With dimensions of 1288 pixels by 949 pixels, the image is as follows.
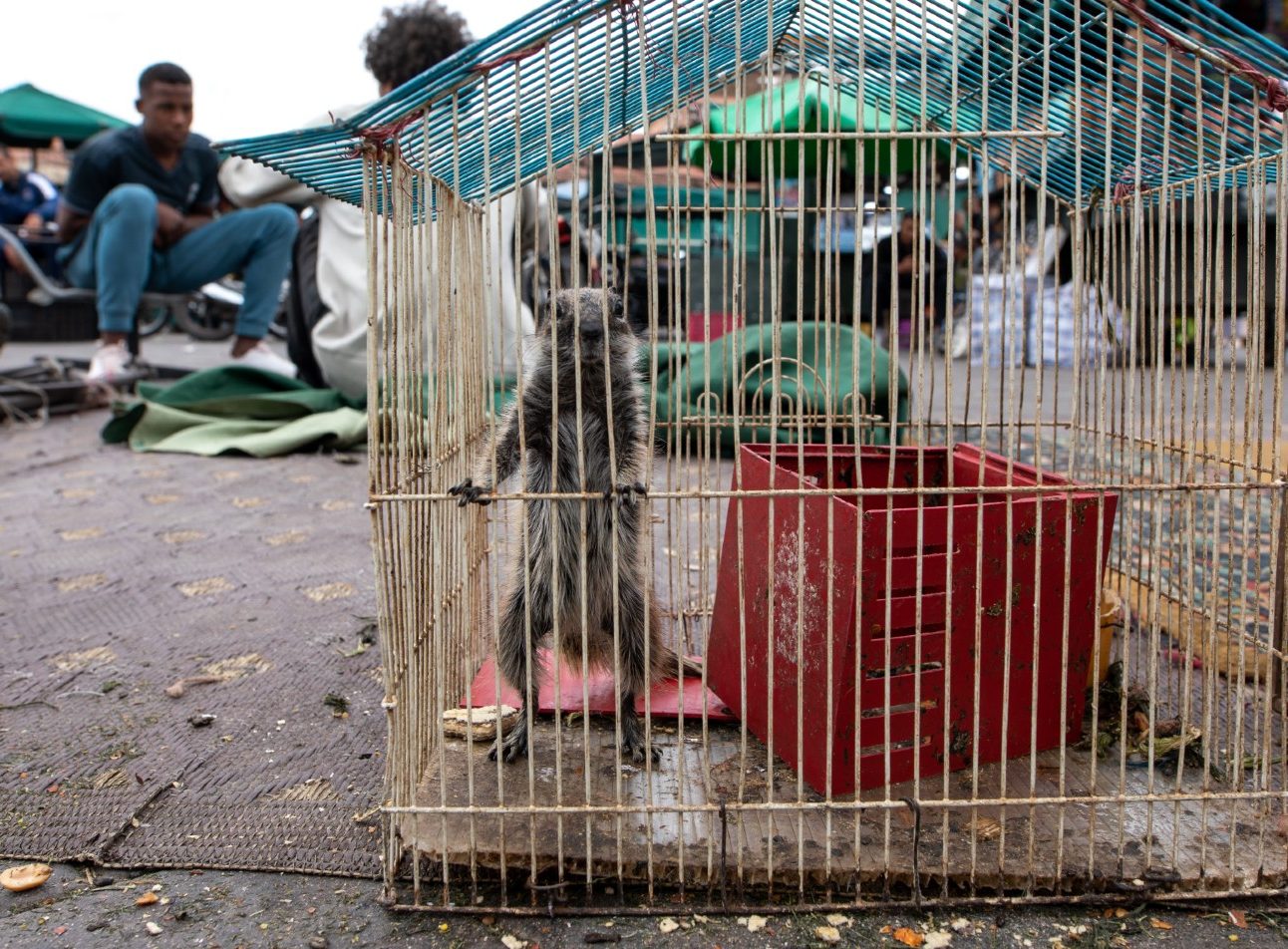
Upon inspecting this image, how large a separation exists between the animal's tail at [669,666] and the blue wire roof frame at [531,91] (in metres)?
1.22

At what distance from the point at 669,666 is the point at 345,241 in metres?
4.51

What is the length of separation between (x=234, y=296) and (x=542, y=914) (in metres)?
11.4

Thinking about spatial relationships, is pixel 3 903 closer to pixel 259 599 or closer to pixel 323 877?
pixel 323 877

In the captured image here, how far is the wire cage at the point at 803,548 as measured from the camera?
75.9 inches

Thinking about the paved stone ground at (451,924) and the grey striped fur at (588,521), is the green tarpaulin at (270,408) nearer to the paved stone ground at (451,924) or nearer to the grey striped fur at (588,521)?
the grey striped fur at (588,521)

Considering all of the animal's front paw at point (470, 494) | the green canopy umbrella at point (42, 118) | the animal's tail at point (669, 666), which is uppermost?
the green canopy umbrella at point (42, 118)

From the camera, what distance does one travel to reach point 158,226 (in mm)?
6867

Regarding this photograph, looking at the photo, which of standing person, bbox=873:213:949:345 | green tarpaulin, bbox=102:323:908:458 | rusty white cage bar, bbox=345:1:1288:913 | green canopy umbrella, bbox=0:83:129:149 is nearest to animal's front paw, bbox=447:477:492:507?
rusty white cage bar, bbox=345:1:1288:913

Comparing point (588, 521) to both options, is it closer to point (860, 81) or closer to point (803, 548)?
point (803, 548)

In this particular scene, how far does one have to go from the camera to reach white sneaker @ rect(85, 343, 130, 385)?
23.1ft

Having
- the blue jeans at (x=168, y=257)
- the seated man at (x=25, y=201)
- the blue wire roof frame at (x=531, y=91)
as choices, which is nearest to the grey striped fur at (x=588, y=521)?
the blue wire roof frame at (x=531, y=91)

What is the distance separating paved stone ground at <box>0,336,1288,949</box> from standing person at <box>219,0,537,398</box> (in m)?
4.12

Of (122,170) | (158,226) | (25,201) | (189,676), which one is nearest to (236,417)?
(158,226)

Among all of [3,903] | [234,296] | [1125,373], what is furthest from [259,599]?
[234,296]
